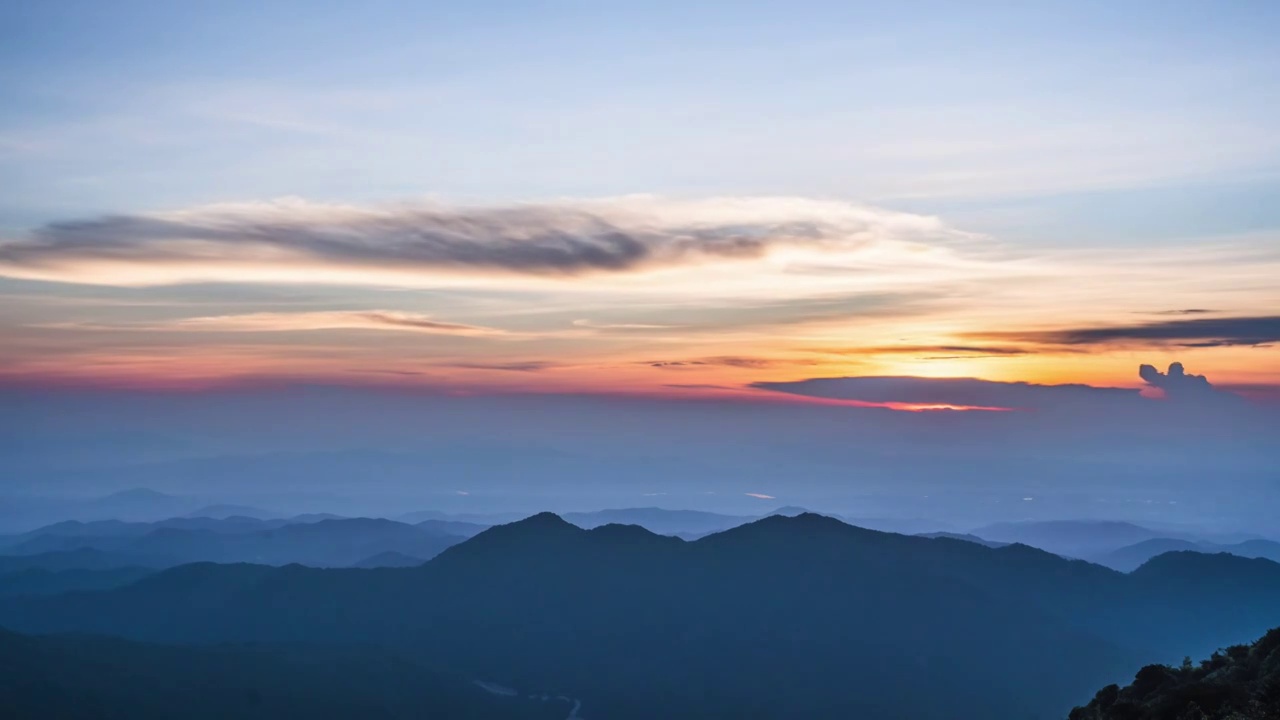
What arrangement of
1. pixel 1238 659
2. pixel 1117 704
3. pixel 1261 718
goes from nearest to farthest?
1. pixel 1261 718
2. pixel 1117 704
3. pixel 1238 659

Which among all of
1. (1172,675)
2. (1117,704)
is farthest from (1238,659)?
(1117,704)

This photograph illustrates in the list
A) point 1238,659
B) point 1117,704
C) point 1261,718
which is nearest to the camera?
point 1261,718

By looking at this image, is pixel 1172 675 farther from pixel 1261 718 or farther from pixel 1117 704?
pixel 1261 718

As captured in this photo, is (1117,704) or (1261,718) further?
(1117,704)

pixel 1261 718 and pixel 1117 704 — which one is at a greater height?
pixel 1261 718

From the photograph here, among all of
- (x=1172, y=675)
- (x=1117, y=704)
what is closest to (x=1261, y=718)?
(x=1117, y=704)
